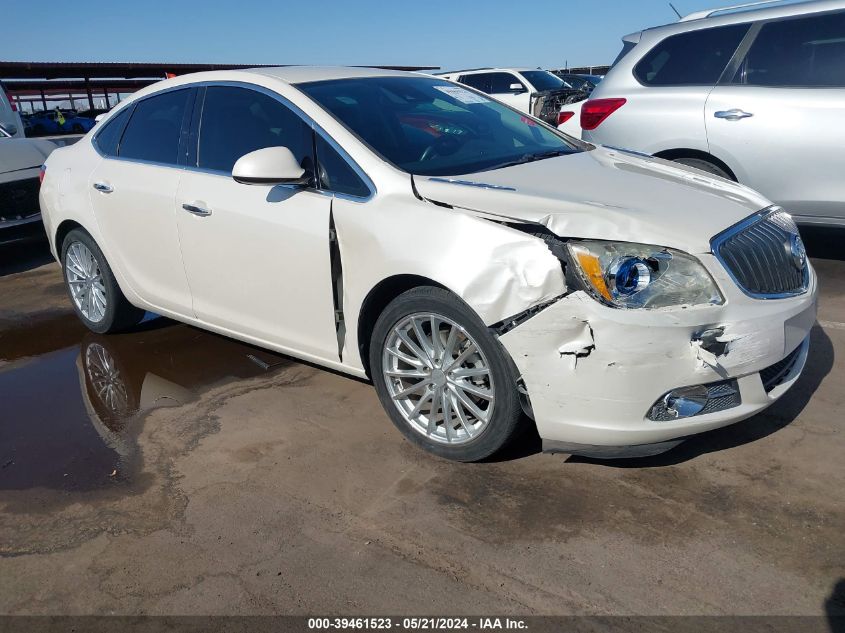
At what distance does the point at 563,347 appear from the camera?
8.97 ft

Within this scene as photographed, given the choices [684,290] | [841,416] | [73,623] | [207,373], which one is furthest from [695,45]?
[73,623]

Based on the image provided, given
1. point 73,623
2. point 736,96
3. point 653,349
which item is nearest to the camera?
point 73,623

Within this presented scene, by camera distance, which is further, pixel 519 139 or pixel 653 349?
pixel 519 139

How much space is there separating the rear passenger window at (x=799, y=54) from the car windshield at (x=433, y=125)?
2127 millimetres

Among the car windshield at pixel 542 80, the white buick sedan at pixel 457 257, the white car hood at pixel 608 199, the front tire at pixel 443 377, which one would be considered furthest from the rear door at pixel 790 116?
the car windshield at pixel 542 80

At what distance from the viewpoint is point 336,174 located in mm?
3467

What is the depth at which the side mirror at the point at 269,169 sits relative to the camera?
3398 mm

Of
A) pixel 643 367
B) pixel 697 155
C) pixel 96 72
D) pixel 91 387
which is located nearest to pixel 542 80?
pixel 697 155

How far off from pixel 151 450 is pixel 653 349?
239cm

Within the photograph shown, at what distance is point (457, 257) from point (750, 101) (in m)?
3.59

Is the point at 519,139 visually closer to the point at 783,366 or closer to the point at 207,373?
the point at 783,366

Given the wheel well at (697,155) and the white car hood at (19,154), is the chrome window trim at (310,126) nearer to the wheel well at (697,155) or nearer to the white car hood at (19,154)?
the wheel well at (697,155)

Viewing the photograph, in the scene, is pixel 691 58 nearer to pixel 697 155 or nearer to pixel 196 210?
pixel 697 155

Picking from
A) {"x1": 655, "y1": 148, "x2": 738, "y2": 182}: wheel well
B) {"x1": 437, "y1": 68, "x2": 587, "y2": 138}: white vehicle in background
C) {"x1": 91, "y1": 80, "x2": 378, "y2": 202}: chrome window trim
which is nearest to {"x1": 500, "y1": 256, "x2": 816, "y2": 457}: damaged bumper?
{"x1": 91, "y1": 80, "x2": 378, "y2": 202}: chrome window trim
